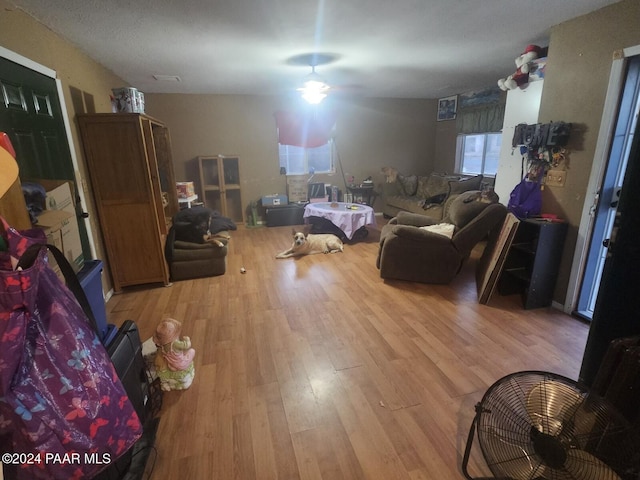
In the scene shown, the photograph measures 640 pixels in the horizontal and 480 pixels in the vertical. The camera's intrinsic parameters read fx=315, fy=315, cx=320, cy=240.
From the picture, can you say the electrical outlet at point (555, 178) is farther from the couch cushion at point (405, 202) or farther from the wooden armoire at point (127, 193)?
the wooden armoire at point (127, 193)

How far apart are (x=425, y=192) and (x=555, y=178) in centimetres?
279

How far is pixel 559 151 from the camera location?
2.51 m

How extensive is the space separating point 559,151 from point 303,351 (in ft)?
8.29

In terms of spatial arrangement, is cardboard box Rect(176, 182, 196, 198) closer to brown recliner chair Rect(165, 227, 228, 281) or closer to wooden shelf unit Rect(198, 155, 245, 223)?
wooden shelf unit Rect(198, 155, 245, 223)

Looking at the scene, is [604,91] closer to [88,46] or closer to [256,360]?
[256,360]

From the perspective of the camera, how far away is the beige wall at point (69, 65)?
1951 mm

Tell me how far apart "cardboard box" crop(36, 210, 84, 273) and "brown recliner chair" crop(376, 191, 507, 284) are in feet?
8.13

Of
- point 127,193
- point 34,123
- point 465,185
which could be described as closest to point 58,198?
point 34,123

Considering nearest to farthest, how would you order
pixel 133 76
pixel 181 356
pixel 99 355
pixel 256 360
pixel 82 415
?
pixel 82 415
pixel 99 355
pixel 181 356
pixel 256 360
pixel 133 76

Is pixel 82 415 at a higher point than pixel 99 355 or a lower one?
lower

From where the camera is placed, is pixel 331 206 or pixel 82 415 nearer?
pixel 82 415

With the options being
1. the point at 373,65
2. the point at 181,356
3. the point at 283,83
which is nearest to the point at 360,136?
the point at 283,83

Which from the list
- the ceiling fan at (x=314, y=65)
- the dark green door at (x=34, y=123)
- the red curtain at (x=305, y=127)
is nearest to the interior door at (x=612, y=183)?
the ceiling fan at (x=314, y=65)

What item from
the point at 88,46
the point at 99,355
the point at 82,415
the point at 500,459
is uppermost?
the point at 88,46
